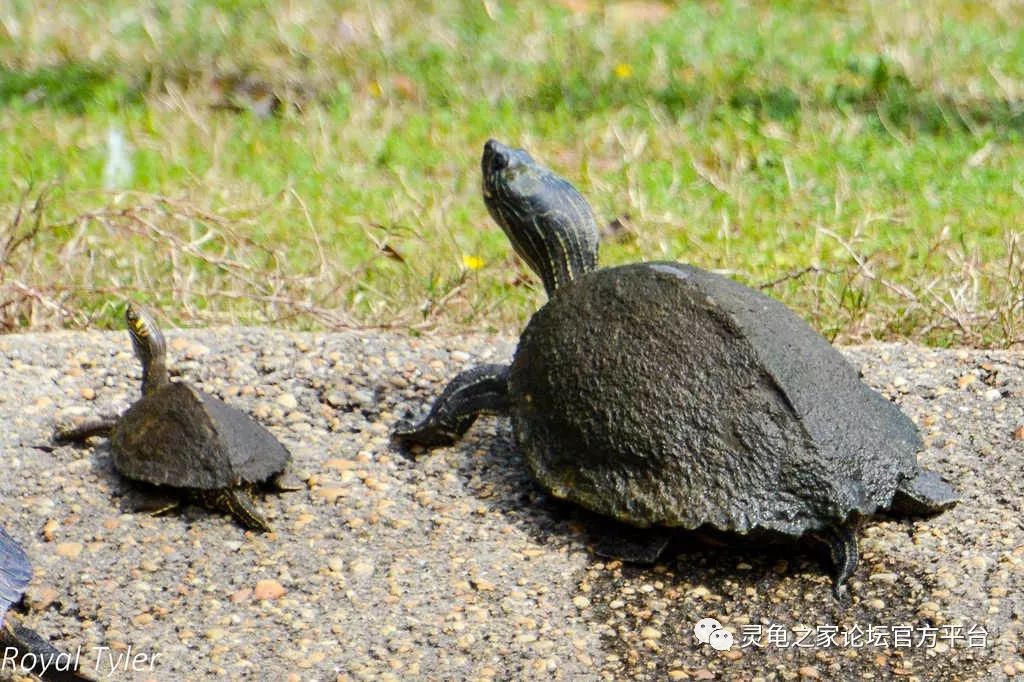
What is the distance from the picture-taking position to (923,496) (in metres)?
3.17

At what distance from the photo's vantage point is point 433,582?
3061 mm

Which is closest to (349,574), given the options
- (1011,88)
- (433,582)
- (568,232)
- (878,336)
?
(433,582)

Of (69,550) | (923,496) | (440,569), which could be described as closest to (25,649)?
(69,550)

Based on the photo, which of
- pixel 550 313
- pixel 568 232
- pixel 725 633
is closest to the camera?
pixel 725 633

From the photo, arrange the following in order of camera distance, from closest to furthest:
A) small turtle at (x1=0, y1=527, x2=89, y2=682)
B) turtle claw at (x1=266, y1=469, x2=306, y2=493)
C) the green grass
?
small turtle at (x1=0, y1=527, x2=89, y2=682)
turtle claw at (x1=266, y1=469, x2=306, y2=493)
the green grass

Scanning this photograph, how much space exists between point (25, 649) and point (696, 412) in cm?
141

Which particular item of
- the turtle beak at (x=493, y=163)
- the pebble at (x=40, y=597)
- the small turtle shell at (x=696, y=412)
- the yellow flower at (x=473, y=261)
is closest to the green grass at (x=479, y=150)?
the yellow flower at (x=473, y=261)

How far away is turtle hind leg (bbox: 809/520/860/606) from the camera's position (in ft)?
9.86

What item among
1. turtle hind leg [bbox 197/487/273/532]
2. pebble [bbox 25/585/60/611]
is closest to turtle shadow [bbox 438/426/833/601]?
turtle hind leg [bbox 197/487/273/532]

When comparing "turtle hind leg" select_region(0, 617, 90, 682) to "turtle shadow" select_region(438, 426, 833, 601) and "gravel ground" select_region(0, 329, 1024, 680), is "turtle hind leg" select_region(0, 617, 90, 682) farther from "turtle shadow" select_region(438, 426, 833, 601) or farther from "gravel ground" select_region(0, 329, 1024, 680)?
"turtle shadow" select_region(438, 426, 833, 601)

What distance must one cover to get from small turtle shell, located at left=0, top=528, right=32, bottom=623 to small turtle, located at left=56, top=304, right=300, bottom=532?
0.41 metres

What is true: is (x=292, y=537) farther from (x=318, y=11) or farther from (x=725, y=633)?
(x=318, y=11)

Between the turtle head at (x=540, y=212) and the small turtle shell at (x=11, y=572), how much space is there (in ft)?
4.73

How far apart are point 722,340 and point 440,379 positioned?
3.23 ft
